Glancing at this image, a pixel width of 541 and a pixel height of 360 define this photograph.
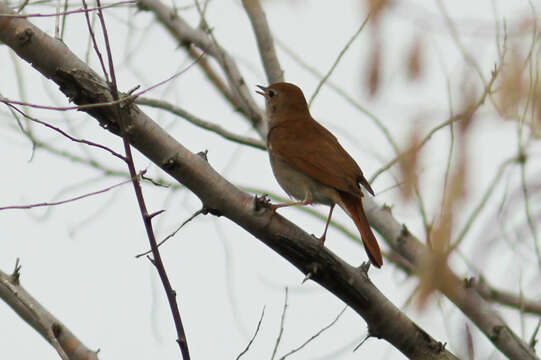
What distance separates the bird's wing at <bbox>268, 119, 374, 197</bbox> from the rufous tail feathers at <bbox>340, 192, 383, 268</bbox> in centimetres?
11

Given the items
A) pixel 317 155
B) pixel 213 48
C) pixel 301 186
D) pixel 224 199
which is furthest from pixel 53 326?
pixel 213 48

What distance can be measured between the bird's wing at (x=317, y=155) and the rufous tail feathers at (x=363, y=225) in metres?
0.11

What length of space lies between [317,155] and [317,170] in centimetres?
19

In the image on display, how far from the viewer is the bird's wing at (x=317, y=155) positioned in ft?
17.5

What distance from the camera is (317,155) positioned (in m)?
5.60

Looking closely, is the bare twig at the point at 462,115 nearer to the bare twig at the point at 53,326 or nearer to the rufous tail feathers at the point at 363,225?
the rufous tail feathers at the point at 363,225

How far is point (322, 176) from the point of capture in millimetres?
5387

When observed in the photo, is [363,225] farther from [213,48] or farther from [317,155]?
[213,48]

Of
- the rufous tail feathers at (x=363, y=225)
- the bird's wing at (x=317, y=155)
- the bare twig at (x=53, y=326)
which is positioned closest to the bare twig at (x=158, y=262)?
the bare twig at (x=53, y=326)

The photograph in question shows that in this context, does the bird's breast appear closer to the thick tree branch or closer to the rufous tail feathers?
the rufous tail feathers

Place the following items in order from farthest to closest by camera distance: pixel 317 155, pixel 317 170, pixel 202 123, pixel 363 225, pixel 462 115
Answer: pixel 202 123
pixel 317 155
pixel 317 170
pixel 363 225
pixel 462 115

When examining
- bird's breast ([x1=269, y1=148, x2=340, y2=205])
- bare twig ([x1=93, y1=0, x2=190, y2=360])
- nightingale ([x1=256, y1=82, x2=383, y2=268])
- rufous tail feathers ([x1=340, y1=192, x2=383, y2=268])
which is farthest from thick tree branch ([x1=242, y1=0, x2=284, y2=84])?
bare twig ([x1=93, y1=0, x2=190, y2=360])

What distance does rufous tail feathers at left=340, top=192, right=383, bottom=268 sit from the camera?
4.79 m

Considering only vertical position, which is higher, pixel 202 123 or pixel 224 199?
pixel 202 123
